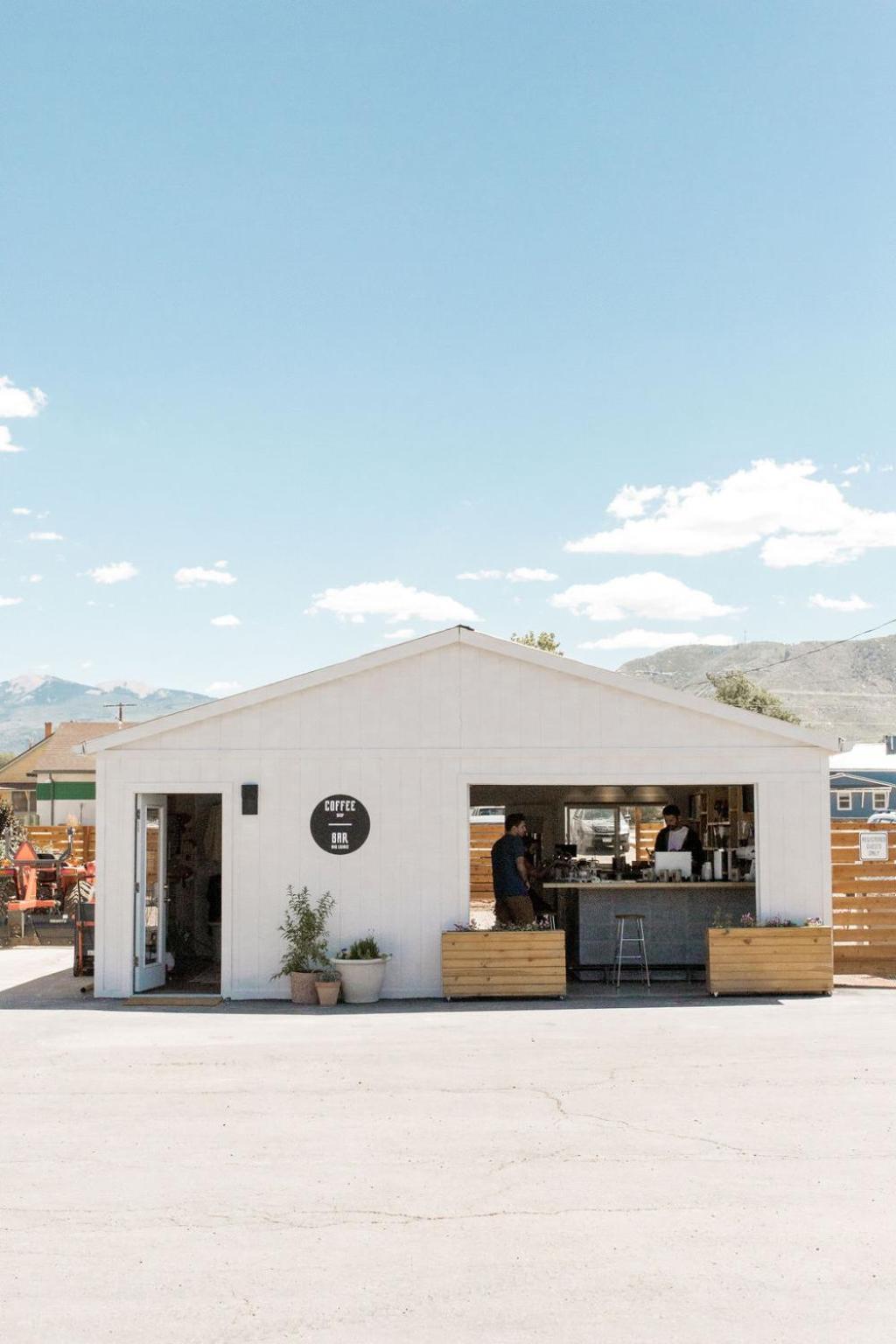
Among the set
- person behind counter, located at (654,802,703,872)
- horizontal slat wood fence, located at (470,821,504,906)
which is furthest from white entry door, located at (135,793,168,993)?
horizontal slat wood fence, located at (470,821,504,906)

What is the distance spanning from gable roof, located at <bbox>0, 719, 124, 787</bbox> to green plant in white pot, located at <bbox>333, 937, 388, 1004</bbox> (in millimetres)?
23806

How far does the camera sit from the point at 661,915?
1577 cm


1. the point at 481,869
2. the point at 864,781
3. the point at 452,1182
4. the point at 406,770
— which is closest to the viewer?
the point at 452,1182

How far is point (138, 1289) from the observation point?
5.51m

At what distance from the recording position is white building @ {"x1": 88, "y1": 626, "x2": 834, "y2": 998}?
14102 millimetres

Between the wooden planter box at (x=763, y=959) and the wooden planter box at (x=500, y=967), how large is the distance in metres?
1.60

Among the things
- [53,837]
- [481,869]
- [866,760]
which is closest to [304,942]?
[53,837]

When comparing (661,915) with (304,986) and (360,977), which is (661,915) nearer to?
(360,977)

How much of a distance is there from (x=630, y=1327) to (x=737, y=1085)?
4584 millimetres

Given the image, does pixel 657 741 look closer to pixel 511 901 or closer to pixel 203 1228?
pixel 511 901

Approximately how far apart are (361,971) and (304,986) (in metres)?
0.63

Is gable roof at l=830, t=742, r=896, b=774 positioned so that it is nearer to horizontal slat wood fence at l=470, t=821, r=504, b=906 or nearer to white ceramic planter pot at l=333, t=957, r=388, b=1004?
horizontal slat wood fence at l=470, t=821, r=504, b=906

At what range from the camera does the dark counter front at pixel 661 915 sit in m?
15.7

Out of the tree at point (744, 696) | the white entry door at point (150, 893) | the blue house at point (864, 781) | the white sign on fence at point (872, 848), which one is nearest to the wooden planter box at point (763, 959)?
the white sign on fence at point (872, 848)
